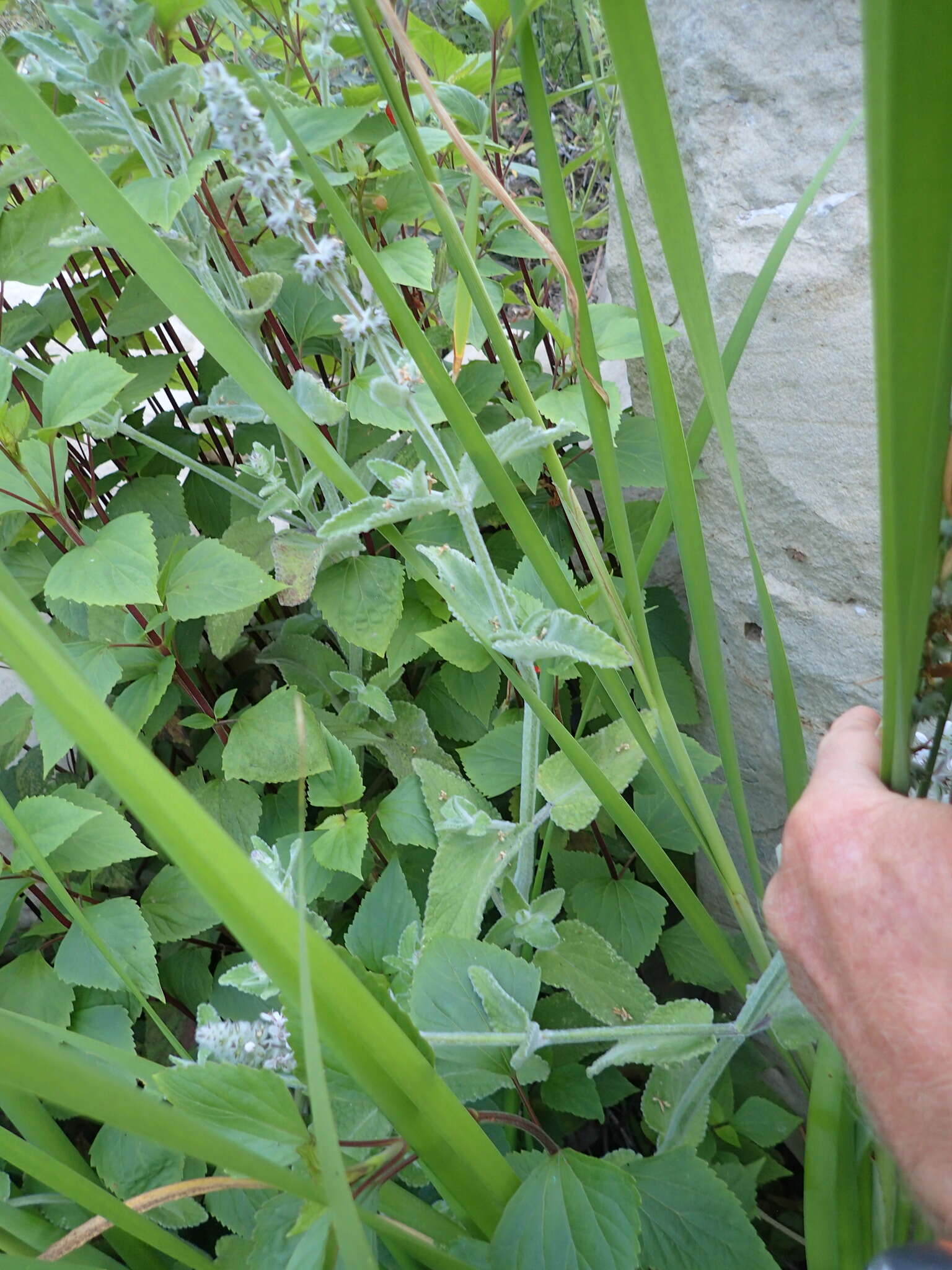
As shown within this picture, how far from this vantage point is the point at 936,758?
30 cm

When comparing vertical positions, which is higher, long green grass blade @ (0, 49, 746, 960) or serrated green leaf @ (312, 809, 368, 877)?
long green grass blade @ (0, 49, 746, 960)

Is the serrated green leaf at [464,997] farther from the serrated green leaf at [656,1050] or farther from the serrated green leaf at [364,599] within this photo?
the serrated green leaf at [364,599]

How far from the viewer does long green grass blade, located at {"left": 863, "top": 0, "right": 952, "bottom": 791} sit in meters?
0.18

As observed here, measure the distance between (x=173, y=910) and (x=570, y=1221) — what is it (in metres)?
0.47

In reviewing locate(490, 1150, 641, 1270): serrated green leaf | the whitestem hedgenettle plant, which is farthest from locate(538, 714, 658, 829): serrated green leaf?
locate(490, 1150, 641, 1270): serrated green leaf

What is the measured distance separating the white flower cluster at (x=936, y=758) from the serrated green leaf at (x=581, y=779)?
244 mm

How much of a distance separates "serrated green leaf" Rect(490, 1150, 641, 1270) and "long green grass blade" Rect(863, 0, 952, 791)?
1.15ft

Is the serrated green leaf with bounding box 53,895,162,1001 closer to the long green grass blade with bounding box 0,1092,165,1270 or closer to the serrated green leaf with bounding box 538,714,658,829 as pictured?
the long green grass blade with bounding box 0,1092,165,1270

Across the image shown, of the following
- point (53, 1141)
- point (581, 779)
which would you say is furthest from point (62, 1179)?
point (581, 779)

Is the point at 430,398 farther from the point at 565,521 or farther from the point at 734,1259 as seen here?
the point at 734,1259

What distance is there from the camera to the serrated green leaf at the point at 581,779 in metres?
0.57

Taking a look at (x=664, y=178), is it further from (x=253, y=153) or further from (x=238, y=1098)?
(x=238, y=1098)

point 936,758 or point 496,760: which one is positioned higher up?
point 936,758

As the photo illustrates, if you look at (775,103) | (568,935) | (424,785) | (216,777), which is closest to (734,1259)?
(568,935)
